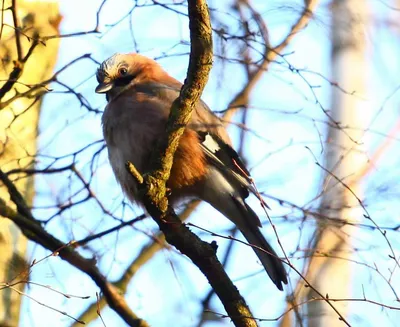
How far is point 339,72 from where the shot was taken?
5773mm

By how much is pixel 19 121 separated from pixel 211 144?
1395 millimetres

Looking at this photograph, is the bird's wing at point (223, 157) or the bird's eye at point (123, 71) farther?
the bird's eye at point (123, 71)

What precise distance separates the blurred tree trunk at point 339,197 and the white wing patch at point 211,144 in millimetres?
674

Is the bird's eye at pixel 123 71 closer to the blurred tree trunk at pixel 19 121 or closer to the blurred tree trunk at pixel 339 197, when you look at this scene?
the blurred tree trunk at pixel 19 121

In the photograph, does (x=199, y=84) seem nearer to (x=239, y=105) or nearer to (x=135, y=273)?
(x=239, y=105)

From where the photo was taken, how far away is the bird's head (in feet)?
16.7

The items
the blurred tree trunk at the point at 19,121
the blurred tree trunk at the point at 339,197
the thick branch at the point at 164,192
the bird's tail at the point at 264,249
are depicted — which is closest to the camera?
the thick branch at the point at 164,192

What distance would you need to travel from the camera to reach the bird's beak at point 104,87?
500 centimetres

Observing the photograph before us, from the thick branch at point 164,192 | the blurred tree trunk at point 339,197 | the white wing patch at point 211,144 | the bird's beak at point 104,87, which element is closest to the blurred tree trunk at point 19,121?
the bird's beak at point 104,87

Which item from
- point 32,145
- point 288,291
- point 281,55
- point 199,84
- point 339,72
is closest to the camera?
point 199,84

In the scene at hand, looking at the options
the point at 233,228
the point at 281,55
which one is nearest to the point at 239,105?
the point at 281,55

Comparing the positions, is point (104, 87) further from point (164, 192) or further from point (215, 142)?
point (164, 192)

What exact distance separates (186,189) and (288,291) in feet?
2.73

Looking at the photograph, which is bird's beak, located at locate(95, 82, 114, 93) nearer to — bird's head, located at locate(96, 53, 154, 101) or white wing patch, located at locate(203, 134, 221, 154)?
bird's head, located at locate(96, 53, 154, 101)
